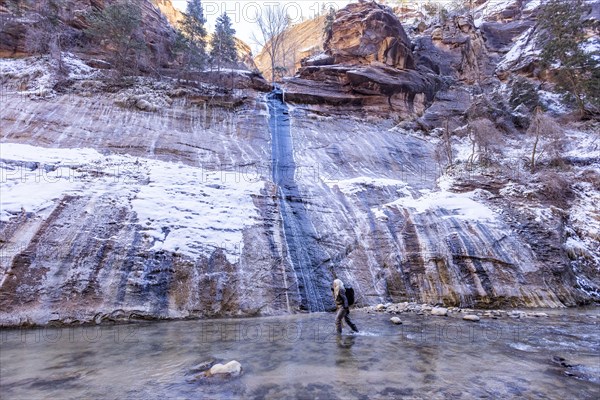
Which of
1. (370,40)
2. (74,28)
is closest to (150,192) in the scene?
(74,28)

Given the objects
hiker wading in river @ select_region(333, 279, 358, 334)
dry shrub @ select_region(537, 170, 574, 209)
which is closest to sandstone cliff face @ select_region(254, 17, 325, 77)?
dry shrub @ select_region(537, 170, 574, 209)

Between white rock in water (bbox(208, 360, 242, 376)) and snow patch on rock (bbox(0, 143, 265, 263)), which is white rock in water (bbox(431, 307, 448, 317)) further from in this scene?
white rock in water (bbox(208, 360, 242, 376))

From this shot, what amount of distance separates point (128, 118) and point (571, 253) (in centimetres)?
2202

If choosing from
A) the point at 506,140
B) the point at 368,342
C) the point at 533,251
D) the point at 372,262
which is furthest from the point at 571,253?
the point at 506,140

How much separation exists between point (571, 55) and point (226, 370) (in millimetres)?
30962

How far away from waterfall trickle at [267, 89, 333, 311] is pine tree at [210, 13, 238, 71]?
61.3 ft

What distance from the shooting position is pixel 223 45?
109 ft

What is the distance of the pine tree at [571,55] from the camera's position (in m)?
21.8

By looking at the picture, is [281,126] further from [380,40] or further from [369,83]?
[380,40]

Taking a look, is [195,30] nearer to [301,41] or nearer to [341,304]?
[341,304]

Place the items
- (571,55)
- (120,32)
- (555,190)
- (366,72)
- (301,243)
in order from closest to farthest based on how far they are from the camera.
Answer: (301,243) < (555,190) < (571,55) < (120,32) < (366,72)

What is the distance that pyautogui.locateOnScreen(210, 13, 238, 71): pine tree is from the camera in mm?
31594

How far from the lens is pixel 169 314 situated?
8.88 m

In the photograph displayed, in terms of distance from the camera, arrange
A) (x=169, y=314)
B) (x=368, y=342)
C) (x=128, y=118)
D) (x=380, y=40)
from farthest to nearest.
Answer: (x=380, y=40) → (x=128, y=118) → (x=169, y=314) → (x=368, y=342)
